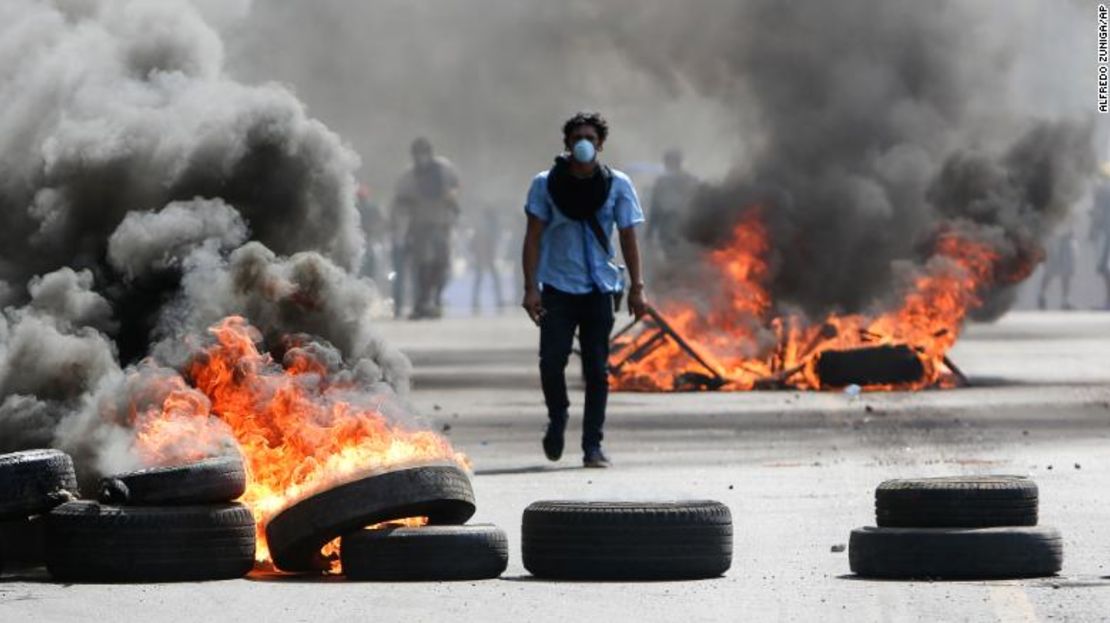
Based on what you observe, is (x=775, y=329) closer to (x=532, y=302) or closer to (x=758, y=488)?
(x=532, y=302)

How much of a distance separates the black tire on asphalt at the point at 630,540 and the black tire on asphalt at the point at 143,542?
105cm

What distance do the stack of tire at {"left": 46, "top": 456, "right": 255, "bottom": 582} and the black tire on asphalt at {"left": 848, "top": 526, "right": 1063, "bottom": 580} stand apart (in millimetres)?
2178

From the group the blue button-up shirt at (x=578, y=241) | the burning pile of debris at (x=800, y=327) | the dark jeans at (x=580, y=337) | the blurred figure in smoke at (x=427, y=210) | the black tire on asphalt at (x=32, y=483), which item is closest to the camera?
the black tire on asphalt at (x=32, y=483)

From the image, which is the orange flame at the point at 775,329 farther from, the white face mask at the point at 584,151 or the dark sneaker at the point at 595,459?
the white face mask at the point at 584,151

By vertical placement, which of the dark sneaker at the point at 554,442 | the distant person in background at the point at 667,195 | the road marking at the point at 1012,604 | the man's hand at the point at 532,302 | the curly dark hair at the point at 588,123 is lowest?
Answer: the road marking at the point at 1012,604

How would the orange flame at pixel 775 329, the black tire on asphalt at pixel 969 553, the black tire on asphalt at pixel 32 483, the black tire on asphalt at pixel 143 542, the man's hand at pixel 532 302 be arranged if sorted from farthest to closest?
the orange flame at pixel 775 329 → the man's hand at pixel 532 302 → the black tire on asphalt at pixel 32 483 → the black tire on asphalt at pixel 143 542 → the black tire on asphalt at pixel 969 553

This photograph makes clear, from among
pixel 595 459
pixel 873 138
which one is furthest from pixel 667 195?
pixel 595 459

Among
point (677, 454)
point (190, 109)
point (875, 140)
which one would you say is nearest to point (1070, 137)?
point (875, 140)

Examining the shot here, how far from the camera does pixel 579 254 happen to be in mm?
14578

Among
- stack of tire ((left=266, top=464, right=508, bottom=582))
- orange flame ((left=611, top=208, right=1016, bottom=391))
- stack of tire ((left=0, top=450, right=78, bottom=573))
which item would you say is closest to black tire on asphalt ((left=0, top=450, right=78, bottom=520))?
stack of tire ((left=0, top=450, right=78, bottom=573))

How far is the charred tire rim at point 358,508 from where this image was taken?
973 cm

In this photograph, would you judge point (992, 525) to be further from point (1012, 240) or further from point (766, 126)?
point (766, 126)

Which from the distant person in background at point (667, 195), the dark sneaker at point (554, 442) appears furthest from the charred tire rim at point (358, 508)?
the distant person in background at point (667, 195)

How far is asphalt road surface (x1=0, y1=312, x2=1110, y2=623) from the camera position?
29.8 feet
